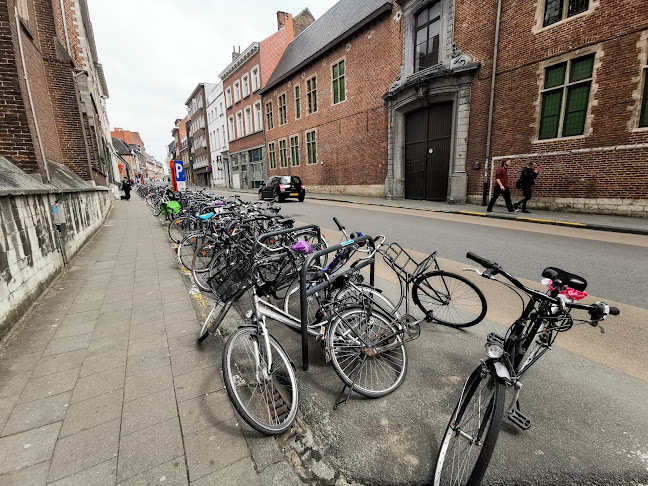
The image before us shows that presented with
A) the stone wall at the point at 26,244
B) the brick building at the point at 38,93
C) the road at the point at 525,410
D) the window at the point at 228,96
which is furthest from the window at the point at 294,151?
the road at the point at 525,410

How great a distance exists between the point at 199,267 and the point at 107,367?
2.51m

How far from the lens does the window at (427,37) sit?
1409cm

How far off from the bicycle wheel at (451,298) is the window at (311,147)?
21.7 meters

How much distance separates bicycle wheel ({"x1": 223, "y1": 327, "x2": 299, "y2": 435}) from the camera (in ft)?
6.82

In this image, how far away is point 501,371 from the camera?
1.54 metres

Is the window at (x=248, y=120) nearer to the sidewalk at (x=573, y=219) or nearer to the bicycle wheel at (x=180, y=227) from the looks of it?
the sidewalk at (x=573, y=219)

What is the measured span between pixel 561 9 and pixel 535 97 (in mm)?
2672

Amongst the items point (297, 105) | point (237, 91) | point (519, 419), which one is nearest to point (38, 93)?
point (519, 419)

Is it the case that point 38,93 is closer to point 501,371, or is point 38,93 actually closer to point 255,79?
point 501,371

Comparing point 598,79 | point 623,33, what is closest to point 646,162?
point 598,79

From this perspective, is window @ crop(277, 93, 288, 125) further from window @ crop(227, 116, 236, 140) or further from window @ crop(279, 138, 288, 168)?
window @ crop(227, 116, 236, 140)

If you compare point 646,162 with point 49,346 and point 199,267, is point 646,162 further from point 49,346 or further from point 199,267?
point 49,346

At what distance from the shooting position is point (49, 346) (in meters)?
3.04

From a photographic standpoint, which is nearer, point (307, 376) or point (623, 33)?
point (307, 376)
